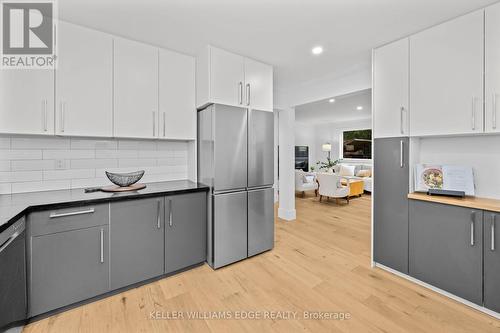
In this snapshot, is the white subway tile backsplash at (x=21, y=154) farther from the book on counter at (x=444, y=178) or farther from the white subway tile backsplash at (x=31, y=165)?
the book on counter at (x=444, y=178)

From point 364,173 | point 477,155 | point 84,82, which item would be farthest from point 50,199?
point 364,173

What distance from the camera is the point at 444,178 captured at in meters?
2.18

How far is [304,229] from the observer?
12.3 ft

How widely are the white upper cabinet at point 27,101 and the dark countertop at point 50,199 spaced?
0.55 m

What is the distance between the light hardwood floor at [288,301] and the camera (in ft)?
5.33

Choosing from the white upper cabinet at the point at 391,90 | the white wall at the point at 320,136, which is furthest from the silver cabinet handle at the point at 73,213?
the white wall at the point at 320,136

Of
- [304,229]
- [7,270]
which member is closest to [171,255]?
[7,270]

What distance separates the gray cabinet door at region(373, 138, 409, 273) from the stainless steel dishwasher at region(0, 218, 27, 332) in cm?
308

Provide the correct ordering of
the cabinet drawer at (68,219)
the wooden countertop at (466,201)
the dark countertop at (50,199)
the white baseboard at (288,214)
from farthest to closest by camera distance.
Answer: the white baseboard at (288,214)
the wooden countertop at (466,201)
the cabinet drawer at (68,219)
the dark countertop at (50,199)

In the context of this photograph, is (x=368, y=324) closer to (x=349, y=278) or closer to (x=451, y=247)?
(x=349, y=278)

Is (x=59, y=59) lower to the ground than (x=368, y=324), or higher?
higher

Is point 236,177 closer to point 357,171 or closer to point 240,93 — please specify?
point 240,93

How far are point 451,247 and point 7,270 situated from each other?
10.8 ft

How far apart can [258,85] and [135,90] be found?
1.40 metres
